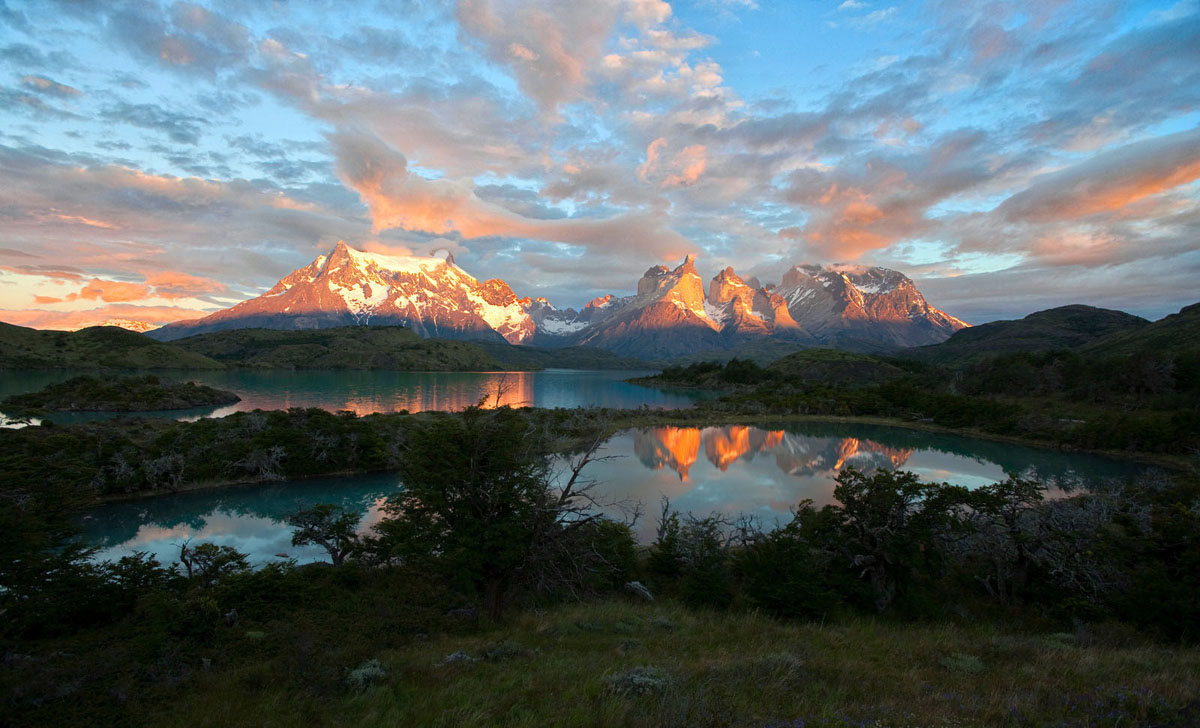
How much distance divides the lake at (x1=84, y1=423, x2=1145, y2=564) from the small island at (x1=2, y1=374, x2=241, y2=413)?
64522 mm

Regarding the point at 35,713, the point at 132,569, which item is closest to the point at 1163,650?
the point at 35,713

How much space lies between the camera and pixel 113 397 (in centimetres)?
7956

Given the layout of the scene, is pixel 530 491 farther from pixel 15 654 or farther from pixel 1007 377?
pixel 1007 377

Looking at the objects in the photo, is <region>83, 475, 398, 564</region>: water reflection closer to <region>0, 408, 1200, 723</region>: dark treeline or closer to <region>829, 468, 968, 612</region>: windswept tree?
<region>0, 408, 1200, 723</region>: dark treeline

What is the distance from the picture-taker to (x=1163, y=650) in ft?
36.7

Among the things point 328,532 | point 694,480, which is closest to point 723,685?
point 328,532

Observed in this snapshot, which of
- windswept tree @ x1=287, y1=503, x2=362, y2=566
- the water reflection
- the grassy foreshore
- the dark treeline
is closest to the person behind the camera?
the grassy foreshore

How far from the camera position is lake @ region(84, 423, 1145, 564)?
2916 cm

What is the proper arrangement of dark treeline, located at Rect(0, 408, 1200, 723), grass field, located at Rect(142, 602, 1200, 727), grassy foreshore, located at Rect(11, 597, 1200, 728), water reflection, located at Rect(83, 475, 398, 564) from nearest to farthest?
grass field, located at Rect(142, 602, 1200, 727), grassy foreshore, located at Rect(11, 597, 1200, 728), dark treeline, located at Rect(0, 408, 1200, 723), water reflection, located at Rect(83, 475, 398, 564)

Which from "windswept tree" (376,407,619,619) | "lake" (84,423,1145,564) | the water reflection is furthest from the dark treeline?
the water reflection

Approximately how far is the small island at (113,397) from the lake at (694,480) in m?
64.5

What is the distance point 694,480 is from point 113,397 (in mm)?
94271

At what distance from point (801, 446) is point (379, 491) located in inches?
2006

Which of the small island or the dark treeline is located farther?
the small island
